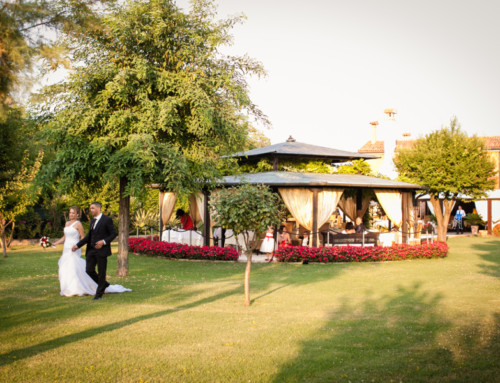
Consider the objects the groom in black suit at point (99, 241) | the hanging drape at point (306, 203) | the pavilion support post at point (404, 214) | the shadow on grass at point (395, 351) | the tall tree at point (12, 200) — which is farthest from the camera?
the pavilion support post at point (404, 214)

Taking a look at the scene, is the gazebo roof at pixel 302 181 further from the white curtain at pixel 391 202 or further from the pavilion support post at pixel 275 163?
the pavilion support post at pixel 275 163

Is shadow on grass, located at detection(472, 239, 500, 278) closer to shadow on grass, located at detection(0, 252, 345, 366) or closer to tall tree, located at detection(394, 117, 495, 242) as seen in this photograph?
shadow on grass, located at detection(0, 252, 345, 366)

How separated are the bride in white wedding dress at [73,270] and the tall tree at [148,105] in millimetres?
2173

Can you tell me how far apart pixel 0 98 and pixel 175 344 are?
4265mm

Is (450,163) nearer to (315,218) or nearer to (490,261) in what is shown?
(490,261)

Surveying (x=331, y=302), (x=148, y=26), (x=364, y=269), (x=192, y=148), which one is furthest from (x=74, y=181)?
(x=364, y=269)

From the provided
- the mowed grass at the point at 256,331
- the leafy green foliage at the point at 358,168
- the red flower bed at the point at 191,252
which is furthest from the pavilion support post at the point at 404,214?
the red flower bed at the point at 191,252

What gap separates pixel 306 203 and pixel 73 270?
10850 mm

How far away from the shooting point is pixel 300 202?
19016 millimetres

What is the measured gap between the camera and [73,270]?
10.2 m

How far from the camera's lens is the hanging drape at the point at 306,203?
747 inches

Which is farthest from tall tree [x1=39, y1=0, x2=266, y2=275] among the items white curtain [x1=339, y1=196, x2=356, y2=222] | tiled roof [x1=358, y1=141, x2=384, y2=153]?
tiled roof [x1=358, y1=141, x2=384, y2=153]

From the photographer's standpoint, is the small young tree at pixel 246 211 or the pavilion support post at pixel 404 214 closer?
the small young tree at pixel 246 211

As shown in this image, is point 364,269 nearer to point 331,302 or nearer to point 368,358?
point 331,302
